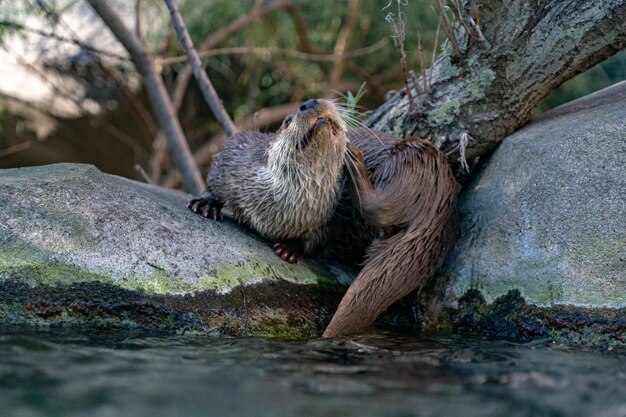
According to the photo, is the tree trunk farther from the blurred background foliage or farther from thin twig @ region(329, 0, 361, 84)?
thin twig @ region(329, 0, 361, 84)

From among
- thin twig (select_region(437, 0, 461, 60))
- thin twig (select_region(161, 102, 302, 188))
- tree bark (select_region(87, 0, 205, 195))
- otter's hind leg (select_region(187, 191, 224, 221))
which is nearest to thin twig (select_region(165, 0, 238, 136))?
tree bark (select_region(87, 0, 205, 195))

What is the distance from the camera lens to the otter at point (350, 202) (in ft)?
9.04

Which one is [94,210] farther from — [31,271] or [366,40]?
[366,40]

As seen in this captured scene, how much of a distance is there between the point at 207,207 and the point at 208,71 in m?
3.63

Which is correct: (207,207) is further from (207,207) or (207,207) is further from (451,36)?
(451,36)

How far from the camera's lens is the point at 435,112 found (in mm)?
3189

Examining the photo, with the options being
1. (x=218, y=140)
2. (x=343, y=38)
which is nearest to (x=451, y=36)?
(x=343, y=38)

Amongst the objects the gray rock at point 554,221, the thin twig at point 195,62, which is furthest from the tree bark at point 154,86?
the gray rock at point 554,221

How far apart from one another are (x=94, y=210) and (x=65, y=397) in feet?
3.62

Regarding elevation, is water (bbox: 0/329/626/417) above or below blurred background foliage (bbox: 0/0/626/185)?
below

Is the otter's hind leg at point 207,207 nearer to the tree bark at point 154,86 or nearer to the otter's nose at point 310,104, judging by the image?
the otter's nose at point 310,104

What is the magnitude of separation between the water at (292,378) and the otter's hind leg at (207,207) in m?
0.82

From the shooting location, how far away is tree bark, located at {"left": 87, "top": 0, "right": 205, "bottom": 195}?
151 inches

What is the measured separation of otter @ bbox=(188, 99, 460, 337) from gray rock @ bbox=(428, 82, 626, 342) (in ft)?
0.43
